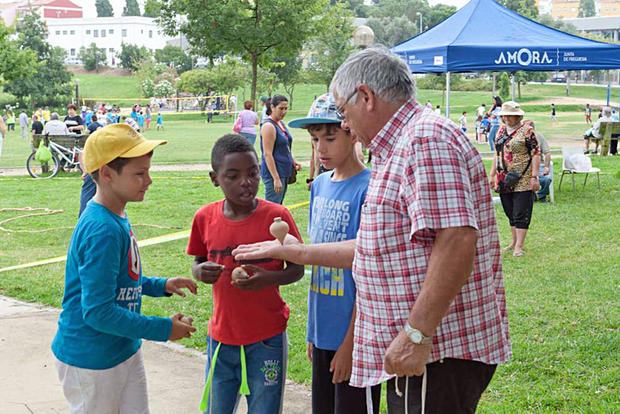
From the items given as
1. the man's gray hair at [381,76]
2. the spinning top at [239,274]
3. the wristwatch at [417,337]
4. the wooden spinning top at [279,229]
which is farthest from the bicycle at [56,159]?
the wristwatch at [417,337]

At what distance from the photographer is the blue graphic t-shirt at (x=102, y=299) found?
2668mm

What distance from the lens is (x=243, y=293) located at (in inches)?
123

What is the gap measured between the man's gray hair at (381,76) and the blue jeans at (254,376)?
1291mm

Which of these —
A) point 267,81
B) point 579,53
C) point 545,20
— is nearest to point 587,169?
point 579,53

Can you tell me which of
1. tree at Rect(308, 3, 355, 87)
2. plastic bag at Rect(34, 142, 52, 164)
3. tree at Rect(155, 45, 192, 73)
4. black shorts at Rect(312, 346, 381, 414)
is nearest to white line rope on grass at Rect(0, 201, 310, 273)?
black shorts at Rect(312, 346, 381, 414)

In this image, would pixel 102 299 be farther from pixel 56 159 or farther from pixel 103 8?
pixel 103 8

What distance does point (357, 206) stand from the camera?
9.87 feet

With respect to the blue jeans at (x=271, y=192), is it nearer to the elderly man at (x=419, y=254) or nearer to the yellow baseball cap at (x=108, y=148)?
the yellow baseball cap at (x=108, y=148)

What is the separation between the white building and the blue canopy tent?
128817 millimetres

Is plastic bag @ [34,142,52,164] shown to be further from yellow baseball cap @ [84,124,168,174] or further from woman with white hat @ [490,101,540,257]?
yellow baseball cap @ [84,124,168,174]

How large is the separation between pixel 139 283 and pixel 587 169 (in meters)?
13.1

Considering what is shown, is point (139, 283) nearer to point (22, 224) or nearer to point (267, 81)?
point (22, 224)

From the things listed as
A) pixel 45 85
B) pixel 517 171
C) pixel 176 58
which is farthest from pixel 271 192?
pixel 176 58

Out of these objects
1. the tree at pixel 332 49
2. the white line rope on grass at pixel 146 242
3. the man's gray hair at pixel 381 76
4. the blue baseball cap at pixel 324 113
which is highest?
the tree at pixel 332 49
